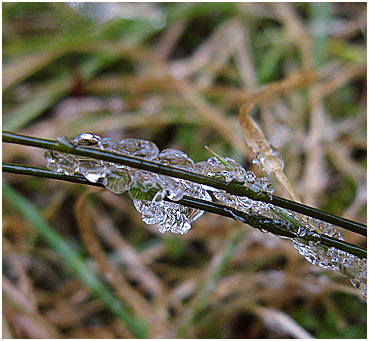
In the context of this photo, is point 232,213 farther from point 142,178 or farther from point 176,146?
point 176,146

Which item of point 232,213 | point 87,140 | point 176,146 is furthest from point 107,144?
point 176,146

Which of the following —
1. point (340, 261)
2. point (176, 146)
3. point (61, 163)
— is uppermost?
point (176, 146)

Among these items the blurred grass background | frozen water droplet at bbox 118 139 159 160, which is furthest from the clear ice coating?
the blurred grass background

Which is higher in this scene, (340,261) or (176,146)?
(176,146)

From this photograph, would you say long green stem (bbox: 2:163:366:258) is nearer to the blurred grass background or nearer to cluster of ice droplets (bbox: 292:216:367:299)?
cluster of ice droplets (bbox: 292:216:367:299)

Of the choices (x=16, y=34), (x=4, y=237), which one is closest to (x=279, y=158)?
(x=4, y=237)

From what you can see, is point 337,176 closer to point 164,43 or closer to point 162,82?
point 162,82

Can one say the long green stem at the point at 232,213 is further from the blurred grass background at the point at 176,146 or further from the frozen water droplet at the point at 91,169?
the blurred grass background at the point at 176,146
